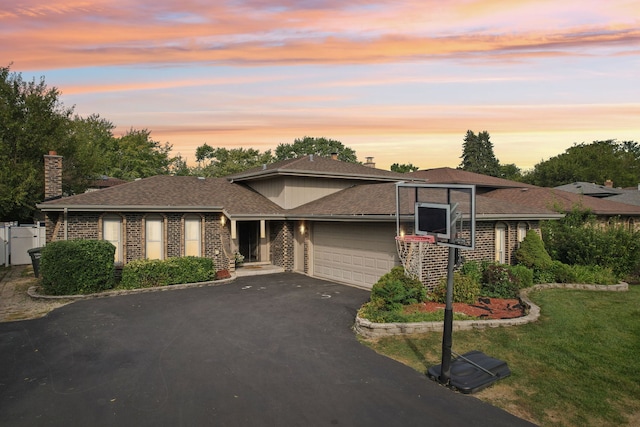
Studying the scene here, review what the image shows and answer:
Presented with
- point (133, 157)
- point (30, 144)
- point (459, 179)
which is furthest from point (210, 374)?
point (133, 157)

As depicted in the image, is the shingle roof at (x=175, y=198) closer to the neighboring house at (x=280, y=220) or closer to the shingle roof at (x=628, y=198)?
the neighboring house at (x=280, y=220)

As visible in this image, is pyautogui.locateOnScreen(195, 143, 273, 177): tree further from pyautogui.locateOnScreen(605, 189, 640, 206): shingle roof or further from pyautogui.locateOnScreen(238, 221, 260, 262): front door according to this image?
pyautogui.locateOnScreen(605, 189, 640, 206): shingle roof

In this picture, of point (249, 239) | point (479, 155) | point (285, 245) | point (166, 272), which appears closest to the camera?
point (166, 272)

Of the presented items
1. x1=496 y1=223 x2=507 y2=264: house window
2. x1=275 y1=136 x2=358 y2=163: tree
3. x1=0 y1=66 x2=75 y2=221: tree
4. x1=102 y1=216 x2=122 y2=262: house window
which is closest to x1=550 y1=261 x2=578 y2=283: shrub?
x1=496 y1=223 x2=507 y2=264: house window

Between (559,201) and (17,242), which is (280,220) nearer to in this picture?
(17,242)

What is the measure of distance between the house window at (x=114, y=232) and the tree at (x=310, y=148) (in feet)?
180

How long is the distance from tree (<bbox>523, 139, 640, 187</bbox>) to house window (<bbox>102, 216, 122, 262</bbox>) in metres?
65.7

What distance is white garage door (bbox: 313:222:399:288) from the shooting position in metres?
14.8

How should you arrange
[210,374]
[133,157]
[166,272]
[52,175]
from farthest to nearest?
[133,157], [52,175], [166,272], [210,374]

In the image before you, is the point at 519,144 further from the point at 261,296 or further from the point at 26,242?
the point at 26,242

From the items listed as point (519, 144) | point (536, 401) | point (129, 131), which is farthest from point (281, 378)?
point (129, 131)

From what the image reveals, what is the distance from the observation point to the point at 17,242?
22.7 m

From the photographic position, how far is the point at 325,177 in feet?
68.8

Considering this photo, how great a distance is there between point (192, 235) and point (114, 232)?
10.2ft
